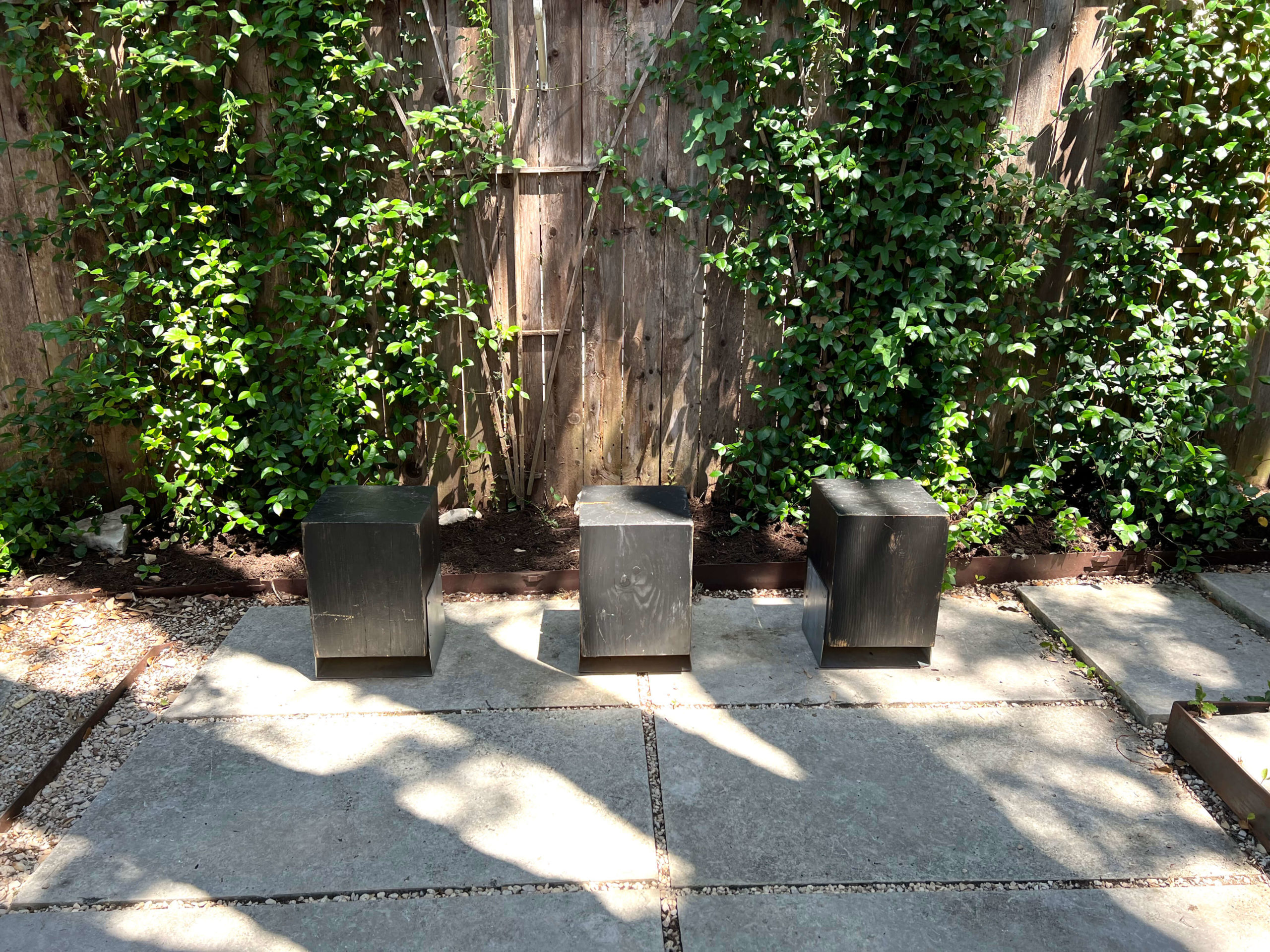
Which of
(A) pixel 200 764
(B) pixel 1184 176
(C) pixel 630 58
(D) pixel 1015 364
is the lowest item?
(A) pixel 200 764

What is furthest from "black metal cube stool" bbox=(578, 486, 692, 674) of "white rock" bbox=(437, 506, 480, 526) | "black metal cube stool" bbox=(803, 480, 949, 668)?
"white rock" bbox=(437, 506, 480, 526)

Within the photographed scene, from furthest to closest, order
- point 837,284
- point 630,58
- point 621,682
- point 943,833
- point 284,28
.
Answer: point 837,284
point 630,58
point 284,28
point 621,682
point 943,833

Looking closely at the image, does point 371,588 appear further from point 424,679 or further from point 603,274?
point 603,274

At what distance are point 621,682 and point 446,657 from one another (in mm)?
653

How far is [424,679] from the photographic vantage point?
9.85 ft

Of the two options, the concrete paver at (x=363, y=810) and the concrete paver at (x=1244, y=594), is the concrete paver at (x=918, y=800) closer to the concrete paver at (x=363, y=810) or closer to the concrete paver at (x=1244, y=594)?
the concrete paver at (x=363, y=810)

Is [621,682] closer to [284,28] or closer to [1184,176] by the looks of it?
[284,28]

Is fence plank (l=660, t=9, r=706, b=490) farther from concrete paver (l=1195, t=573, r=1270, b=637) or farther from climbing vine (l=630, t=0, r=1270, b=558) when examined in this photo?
concrete paver (l=1195, t=573, r=1270, b=637)

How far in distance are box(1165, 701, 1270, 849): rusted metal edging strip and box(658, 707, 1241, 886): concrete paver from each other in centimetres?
9

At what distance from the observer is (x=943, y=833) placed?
2270 millimetres

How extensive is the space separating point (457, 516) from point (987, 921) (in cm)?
275

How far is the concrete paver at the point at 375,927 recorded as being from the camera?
6.31 feet

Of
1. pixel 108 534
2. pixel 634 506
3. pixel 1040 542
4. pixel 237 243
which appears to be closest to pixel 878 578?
pixel 634 506

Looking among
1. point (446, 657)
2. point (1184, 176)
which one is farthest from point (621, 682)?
point (1184, 176)
